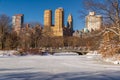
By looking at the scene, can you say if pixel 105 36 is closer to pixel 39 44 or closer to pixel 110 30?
pixel 110 30

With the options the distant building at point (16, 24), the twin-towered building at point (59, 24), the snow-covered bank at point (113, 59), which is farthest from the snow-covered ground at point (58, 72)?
the distant building at point (16, 24)

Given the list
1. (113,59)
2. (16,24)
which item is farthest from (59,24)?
(113,59)

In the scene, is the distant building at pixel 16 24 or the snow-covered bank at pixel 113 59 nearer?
the snow-covered bank at pixel 113 59

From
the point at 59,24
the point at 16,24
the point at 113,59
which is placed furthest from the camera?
the point at 59,24

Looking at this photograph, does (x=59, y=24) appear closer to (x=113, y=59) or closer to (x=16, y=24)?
(x=16, y=24)

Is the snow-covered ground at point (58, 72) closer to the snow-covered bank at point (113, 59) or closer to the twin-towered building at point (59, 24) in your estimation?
the snow-covered bank at point (113, 59)

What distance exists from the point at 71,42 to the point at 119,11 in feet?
215

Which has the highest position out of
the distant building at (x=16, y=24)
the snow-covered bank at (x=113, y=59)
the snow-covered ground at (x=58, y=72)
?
the distant building at (x=16, y=24)

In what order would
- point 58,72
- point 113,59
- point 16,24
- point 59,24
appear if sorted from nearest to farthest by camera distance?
point 58,72 → point 113,59 → point 16,24 → point 59,24

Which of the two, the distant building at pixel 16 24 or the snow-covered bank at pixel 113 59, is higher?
the distant building at pixel 16 24

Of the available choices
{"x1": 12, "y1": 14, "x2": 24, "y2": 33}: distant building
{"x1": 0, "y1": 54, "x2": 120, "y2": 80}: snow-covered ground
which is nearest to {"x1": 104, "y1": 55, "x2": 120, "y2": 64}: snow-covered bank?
{"x1": 0, "y1": 54, "x2": 120, "y2": 80}: snow-covered ground

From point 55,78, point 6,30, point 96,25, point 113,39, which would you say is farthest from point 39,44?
point 55,78

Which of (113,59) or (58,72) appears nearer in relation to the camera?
(58,72)

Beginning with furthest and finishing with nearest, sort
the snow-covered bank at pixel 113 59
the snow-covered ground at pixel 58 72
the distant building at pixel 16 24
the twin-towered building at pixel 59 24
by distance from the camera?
the distant building at pixel 16 24, the twin-towered building at pixel 59 24, the snow-covered bank at pixel 113 59, the snow-covered ground at pixel 58 72
